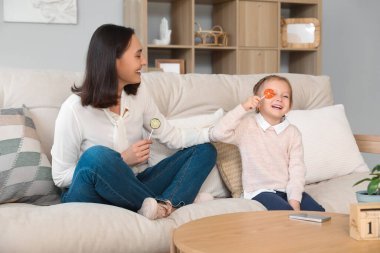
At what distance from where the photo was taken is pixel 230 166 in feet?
8.66

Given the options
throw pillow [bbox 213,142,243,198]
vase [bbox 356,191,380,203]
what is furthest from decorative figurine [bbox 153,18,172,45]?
vase [bbox 356,191,380,203]

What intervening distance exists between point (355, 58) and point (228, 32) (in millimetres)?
1377

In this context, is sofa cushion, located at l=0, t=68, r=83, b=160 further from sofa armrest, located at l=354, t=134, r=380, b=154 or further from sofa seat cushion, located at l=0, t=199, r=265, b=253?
sofa armrest, located at l=354, t=134, r=380, b=154

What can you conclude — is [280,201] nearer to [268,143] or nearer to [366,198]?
[268,143]

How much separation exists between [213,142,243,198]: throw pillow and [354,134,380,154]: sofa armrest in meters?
0.65

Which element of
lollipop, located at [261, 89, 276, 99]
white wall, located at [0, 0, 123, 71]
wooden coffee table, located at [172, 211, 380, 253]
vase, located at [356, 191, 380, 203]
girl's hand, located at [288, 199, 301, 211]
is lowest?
girl's hand, located at [288, 199, 301, 211]

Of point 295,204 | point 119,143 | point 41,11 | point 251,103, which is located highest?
point 41,11

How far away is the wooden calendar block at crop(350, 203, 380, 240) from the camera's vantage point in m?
1.56

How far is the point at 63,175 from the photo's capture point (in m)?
2.29

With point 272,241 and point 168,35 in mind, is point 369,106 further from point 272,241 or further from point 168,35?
point 272,241

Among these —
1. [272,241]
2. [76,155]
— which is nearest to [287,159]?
[76,155]

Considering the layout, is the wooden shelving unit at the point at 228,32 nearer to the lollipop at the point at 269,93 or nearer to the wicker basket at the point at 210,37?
the wicker basket at the point at 210,37

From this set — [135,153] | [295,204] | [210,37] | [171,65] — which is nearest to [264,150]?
[295,204]

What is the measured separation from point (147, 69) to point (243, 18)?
0.84 m
